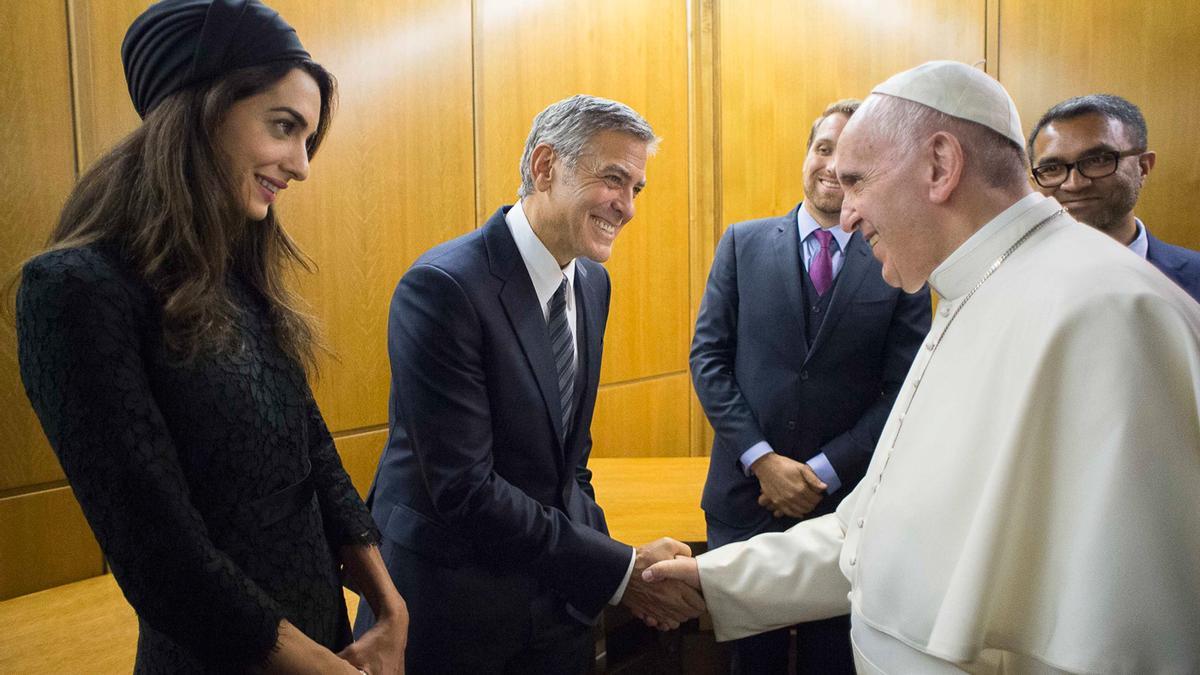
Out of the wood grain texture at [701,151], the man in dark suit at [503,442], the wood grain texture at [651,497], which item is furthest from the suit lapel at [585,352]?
the wood grain texture at [701,151]

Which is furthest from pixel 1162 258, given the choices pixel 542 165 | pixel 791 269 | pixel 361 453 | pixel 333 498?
pixel 361 453

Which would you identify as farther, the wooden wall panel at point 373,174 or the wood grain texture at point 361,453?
the wood grain texture at point 361,453

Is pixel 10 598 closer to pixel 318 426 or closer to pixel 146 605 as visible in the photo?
pixel 318 426

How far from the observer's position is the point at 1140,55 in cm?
536

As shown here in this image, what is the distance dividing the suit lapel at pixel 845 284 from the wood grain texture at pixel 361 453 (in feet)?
7.03

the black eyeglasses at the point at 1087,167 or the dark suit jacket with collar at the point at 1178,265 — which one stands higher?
the black eyeglasses at the point at 1087,167

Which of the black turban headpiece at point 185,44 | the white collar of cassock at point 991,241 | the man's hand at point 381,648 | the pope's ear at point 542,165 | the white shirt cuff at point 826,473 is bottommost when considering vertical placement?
the white shirt cuff at point 826,473

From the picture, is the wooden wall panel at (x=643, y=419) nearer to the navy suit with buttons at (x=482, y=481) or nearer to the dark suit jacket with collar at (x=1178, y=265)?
the dark suit jacket with collar at (x=1178, y=265)

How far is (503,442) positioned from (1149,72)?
16.7ft

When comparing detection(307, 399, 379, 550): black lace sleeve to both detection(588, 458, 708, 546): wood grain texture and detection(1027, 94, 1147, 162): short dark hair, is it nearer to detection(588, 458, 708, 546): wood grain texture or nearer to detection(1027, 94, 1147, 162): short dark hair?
detection(588, 458, 708, 546): wood grain texture

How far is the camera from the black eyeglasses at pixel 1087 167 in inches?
122

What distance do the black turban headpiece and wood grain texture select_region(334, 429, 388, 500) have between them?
283 cm

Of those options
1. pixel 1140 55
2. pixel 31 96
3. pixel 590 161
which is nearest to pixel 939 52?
pixel 1140 55

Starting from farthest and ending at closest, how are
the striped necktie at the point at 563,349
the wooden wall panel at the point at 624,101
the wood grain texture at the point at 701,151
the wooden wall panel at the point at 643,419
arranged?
the wood grain texture at the point at 701,151 → the wooden wall panel at the point at 643,419 → the wooden wall panel at the point at 624,101 → the striped necktie at the point at 563,349
